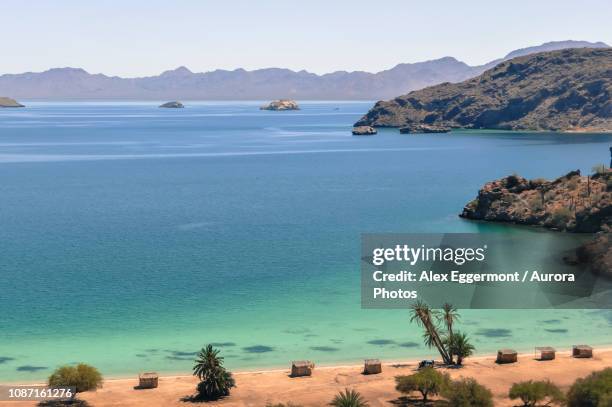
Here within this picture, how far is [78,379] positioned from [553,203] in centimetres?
8028

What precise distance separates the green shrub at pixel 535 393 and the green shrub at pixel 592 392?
0.76 metres

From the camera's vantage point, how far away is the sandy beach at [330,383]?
157 ft

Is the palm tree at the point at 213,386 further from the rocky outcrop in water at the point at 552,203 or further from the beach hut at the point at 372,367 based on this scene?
the rocky outcrop in water at the point at 552,203

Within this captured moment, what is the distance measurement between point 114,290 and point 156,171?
106372 mm

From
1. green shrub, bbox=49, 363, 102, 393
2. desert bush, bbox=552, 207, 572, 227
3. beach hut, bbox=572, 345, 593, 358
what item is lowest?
beach hut, bbox=572, 345, 593, 358

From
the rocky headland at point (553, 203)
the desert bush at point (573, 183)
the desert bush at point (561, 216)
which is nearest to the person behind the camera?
the rocky headland at point (553, 203)

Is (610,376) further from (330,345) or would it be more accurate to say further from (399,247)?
(399,247)

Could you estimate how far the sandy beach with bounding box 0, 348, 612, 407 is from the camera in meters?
47.9

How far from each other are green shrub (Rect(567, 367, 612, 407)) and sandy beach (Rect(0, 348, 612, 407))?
413 centimetres

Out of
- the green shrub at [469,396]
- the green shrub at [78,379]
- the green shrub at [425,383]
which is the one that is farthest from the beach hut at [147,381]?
the green shrub at [469,396]

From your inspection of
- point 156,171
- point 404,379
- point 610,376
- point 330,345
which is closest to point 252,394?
point 404,379

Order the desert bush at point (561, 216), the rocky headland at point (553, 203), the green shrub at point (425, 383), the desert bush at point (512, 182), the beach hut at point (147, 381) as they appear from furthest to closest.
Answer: the desert bush at point (512, 182), the desert bush at point (561, 216), the rocky headland at point (553, 203), the beach hut at point (147, 381), the green shrub at point (425, 383)

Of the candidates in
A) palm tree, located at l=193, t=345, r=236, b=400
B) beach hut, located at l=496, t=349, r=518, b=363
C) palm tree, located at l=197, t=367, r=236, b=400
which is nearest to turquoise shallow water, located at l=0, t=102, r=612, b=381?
beach hut, located at l=496, t=349, r=518, b=363

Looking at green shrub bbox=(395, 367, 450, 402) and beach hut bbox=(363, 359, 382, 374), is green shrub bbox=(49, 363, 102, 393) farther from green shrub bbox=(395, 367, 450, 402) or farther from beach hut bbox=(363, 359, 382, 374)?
green shrub bbox=(395, 367, 450, 402)
